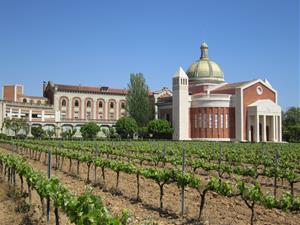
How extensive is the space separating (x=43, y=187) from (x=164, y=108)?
238 ft

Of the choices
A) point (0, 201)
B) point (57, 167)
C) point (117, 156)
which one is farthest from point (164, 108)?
point (0, 201)

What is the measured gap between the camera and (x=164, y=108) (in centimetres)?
8212

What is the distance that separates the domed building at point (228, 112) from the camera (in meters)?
68.9

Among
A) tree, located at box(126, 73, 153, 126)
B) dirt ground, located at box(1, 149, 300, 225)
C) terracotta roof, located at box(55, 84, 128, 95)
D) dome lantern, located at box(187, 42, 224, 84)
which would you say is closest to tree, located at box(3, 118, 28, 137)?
terracotta roof, located at box(55, 84, 128, 95)

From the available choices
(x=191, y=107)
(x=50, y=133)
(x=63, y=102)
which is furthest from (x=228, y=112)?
(x=63, y=102)

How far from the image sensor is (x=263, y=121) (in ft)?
229

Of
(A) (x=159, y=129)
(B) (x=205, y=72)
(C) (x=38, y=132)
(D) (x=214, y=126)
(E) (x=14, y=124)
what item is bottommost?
(C) (x=38, y=132)

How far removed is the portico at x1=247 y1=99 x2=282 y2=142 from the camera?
68.8m

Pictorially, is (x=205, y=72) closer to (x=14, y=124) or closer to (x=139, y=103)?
(x=139, y=103)

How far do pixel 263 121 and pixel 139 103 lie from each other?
81.7 feet

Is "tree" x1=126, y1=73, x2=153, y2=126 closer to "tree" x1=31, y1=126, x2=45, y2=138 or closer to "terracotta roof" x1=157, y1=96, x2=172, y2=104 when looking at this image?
"terracotta roof" x1=157, y1=96, x2=172, y2=104

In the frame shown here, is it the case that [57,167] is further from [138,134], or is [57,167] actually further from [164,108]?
[164,108]

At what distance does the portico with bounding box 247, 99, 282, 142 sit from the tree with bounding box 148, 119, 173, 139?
1452 cm

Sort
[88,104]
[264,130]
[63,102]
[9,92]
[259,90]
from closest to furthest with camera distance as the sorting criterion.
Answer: [264,130], [259,90], [63,102], [9,92], [88,104]
